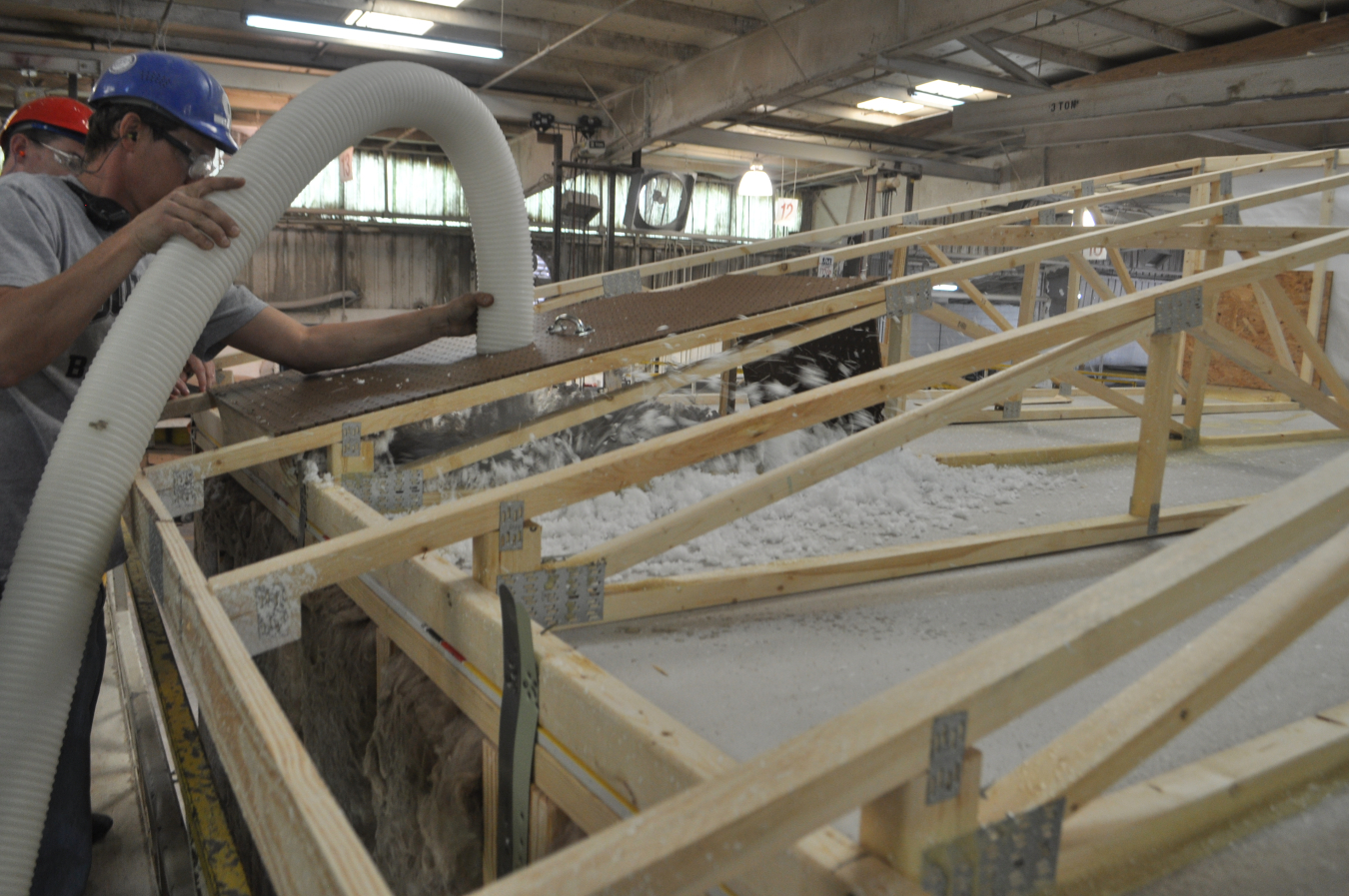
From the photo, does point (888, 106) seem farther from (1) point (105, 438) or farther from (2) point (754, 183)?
(1) point (105, 438)

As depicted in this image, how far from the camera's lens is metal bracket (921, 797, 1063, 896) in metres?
1.04

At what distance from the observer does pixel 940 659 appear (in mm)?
1970

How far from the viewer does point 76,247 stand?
200 centimetres

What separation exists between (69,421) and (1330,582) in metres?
2.25

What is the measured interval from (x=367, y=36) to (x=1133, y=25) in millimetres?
6548

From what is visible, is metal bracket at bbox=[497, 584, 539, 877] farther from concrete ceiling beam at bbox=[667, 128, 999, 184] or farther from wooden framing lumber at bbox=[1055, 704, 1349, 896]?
concrete ceiling beam at bbox=[667, 128, 999, 184]

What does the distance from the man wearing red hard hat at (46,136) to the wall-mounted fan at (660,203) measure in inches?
329

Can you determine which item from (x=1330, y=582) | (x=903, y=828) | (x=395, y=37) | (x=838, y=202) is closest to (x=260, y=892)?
(x=903, y=828)

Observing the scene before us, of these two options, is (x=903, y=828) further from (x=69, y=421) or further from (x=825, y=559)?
(x=69, y=421)

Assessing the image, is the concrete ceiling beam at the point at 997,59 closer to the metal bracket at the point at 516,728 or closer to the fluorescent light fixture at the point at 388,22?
the fluorescent light fixture at the point at 388,22

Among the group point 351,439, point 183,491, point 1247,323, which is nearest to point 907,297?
point 351,439

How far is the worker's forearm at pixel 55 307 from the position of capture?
1.68 meters

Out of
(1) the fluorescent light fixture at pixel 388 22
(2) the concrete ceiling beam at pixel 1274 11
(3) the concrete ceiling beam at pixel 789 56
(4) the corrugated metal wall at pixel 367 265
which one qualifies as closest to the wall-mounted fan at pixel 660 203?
(3) the concrete ceiling beam at pixel 789 56

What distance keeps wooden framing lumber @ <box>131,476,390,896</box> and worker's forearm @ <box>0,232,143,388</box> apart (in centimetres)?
55
